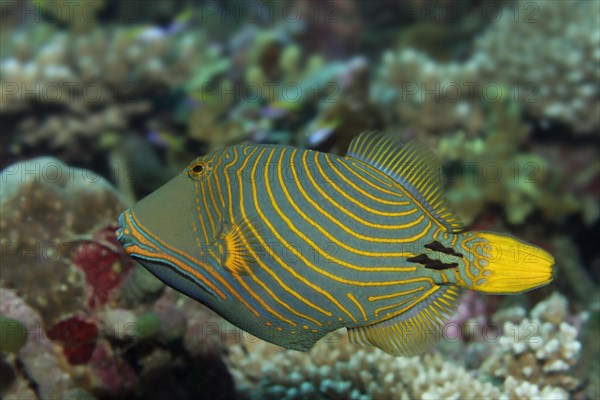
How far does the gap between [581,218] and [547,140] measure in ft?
3.15

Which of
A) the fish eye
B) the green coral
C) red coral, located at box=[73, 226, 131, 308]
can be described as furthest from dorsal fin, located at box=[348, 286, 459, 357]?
the green coral

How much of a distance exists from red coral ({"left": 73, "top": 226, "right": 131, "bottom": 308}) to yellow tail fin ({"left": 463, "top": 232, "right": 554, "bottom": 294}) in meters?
2.35

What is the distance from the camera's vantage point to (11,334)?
2.94 m

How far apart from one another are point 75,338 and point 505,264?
265cm

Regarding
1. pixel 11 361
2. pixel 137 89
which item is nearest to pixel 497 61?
pixel 137 89

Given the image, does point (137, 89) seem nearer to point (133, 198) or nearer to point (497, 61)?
point (133, 198)

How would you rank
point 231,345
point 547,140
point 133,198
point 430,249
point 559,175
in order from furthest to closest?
1. point 547,140
2. point 559,175
3. point 133,198
4. point 231,345
5. point 430,249

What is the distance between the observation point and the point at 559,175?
527 cm

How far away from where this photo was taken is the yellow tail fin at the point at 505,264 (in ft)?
6.53

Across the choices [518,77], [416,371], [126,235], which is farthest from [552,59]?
[126,235]

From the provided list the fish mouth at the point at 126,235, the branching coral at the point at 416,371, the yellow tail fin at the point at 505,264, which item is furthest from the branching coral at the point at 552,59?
the fish mouth at the point at 126,235

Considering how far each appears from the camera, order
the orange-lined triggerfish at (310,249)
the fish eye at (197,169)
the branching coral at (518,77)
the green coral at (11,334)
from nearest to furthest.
Answer: 1. the orange-lined triggerfish at (310,249)
2. the fish eye at (197,169)
3. the green coral at (11,334)
4. the branching coral at (518,77)

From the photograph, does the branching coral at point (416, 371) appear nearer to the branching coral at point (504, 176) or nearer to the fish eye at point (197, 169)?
the branching coral at point (504, 176)

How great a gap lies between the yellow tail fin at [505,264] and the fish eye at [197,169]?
1.16 m
